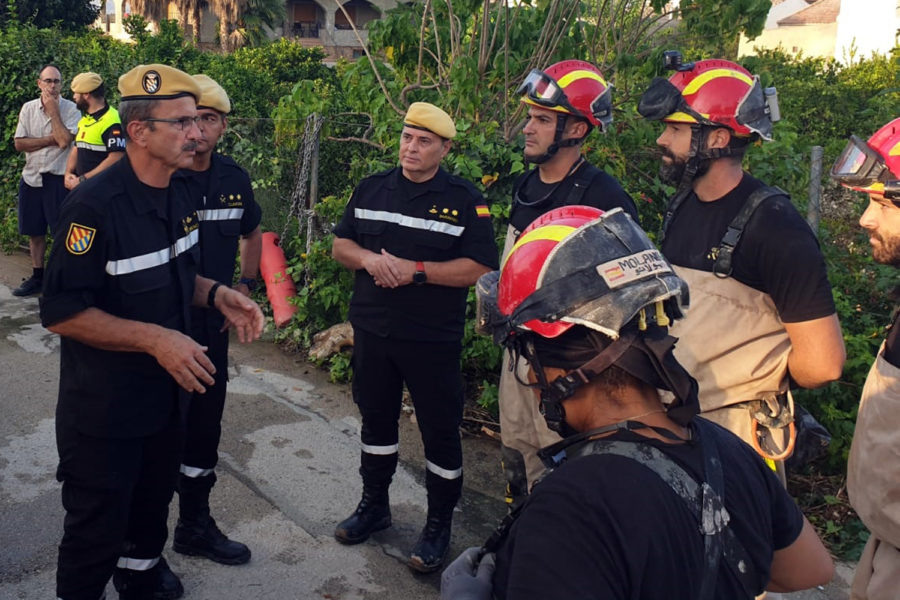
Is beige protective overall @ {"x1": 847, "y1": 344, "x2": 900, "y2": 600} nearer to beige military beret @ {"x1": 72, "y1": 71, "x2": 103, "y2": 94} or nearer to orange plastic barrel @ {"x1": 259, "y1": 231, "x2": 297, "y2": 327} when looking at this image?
orange plastic barrel @ {"x1": 259, "y1": 231, "x2": 297, "y2": 327}

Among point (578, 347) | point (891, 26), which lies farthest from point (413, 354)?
point (891, 26)

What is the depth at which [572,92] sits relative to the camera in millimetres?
4086

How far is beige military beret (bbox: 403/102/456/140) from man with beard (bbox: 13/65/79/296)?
5413mm

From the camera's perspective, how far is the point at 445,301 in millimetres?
4332

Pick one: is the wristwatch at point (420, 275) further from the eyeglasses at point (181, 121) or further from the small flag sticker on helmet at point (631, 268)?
the small flag sticker on helmet at point (631, 268)

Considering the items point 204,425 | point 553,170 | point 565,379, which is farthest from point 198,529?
point 565,379

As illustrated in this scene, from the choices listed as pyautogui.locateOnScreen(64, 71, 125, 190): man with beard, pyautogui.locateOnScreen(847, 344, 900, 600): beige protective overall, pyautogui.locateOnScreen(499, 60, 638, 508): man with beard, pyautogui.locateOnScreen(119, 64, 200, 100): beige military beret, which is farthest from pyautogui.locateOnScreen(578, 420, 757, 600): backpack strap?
pyautogui.locateOnScreen(64, 71, 125, 190): man with beard

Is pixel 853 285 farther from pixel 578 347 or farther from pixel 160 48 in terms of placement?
pixel 160 48

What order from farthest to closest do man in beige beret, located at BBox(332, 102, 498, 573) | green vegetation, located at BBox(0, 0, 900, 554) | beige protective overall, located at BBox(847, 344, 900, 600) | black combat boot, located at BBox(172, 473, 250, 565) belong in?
green vegetation, located at BBox(0, 0, 900, 554), man in beige beret, located at BBox(332, 102, 498, 573), black combat boot, located at BBox(172, 473, 250, 565), beige protective overall, located at BBox(847, 344, 900, 600)

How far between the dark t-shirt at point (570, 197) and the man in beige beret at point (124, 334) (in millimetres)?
1523

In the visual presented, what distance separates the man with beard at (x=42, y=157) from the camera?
329 inches

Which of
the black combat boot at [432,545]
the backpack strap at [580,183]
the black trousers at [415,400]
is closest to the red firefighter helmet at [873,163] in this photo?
the backpack strap at [580,183]

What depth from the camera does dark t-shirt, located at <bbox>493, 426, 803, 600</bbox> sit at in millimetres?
1435

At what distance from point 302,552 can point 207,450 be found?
2.27ft
